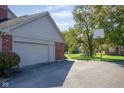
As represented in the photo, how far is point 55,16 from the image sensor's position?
23375mm

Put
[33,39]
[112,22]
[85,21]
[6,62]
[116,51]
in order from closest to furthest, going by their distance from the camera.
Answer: [6,62] → [33,39] → [112,22] → [85,21] → [116,51]

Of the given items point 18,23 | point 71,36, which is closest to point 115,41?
point 71,36

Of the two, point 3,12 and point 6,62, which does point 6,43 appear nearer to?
point 6,62

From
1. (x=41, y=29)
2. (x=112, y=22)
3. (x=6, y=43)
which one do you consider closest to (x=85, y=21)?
(x=112, y=22)

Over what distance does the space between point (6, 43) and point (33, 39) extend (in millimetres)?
3509

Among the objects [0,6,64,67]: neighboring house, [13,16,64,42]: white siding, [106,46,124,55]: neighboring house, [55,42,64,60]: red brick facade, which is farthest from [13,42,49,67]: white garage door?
[106,46,124,55]: neighboring house

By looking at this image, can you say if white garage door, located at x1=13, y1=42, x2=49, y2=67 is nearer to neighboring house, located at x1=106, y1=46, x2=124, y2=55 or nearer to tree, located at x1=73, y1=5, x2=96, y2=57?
tree, located at x1=73, y1=5, x2=96, y2=57

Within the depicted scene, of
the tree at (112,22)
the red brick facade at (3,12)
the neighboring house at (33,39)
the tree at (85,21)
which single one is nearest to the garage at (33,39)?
the neighboring house at (33,39)

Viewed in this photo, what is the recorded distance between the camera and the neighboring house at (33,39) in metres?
15.3

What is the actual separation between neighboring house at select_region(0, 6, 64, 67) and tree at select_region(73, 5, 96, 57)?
870 centimetres

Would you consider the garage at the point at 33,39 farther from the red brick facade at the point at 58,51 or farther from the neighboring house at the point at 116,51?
the neighboring house at the point at 116,51

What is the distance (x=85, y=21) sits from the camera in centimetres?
3198

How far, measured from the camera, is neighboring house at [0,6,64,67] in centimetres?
1530
